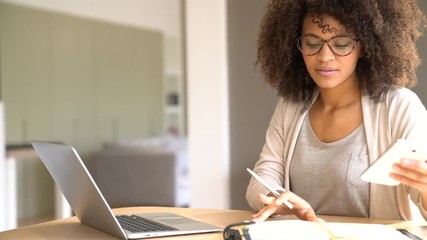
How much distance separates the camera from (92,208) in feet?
4.71

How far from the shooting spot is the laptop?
1.35 metres

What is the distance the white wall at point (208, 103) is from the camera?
3.09 meters

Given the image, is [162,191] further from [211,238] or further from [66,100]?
[211,238]

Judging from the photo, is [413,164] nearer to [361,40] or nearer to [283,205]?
[283,205]

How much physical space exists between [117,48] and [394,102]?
596 cm

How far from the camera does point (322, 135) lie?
186 centimetres

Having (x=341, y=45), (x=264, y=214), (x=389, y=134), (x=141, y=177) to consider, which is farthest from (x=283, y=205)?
(x=141, y=177)

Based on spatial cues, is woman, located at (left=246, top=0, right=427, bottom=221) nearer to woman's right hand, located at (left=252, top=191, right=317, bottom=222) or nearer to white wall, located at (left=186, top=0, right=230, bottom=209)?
woman's right hand, located at (left=252, top=191, right=317, bottom=222)

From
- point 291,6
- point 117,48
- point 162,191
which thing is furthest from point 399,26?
point 117,48

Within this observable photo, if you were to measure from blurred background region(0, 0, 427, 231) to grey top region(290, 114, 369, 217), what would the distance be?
0.95m

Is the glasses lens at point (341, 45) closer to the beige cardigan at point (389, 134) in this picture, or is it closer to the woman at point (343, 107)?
the woman at point (343, 107)

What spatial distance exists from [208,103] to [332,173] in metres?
1.40

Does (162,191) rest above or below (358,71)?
below

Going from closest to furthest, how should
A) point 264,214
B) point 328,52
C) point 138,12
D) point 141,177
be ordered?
point 264,214
point 328,52
point 141,177
point 138,12
